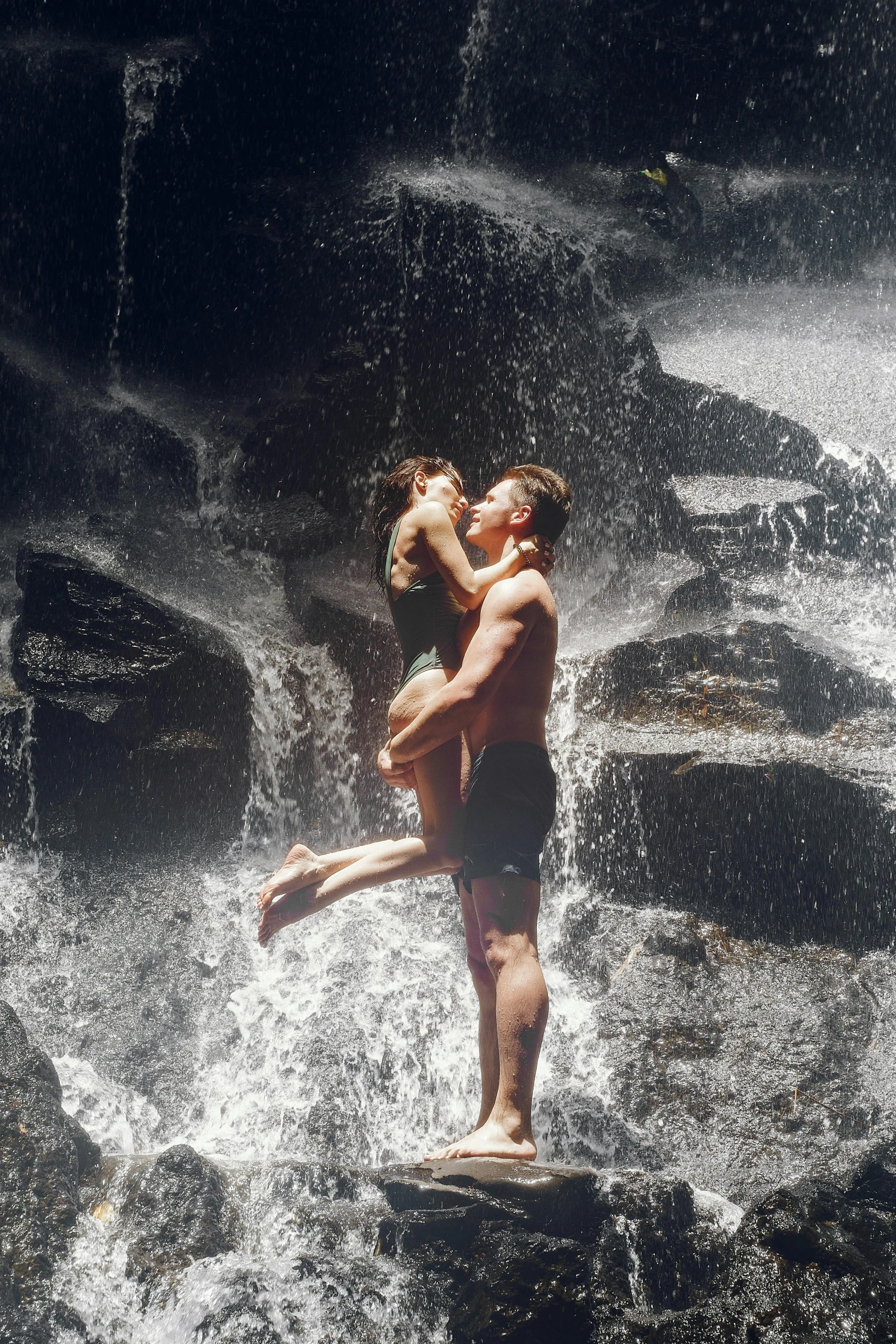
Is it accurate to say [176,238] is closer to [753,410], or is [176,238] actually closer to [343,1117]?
[753,410]

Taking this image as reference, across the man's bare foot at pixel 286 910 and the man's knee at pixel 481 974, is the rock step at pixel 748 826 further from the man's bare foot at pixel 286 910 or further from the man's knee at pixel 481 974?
the man's bare foot at pixel 286 910

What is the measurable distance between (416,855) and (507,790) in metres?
0.39

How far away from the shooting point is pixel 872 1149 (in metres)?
3.24

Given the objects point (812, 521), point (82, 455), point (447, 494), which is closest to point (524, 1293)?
point (447, 494)

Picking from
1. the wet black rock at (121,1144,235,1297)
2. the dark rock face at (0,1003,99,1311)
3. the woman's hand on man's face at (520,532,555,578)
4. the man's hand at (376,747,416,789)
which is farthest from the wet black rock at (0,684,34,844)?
the woman's hand on man's face at (520,532,555,578)

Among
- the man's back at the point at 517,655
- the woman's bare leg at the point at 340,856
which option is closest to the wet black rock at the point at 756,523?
the man's back at the point at 517,655

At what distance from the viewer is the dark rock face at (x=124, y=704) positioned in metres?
5.74

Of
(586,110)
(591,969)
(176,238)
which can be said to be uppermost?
(586,110)

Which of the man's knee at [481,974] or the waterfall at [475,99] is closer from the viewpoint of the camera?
the man's knee at [481,974]

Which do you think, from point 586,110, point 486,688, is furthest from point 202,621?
point 586,110

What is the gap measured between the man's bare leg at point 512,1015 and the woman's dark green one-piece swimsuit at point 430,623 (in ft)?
2.49

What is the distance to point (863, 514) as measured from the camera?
21.2 ft

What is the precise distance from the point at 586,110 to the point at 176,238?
14.0 feet

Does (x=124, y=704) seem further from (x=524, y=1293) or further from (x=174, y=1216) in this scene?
(x=524, y=1293)
